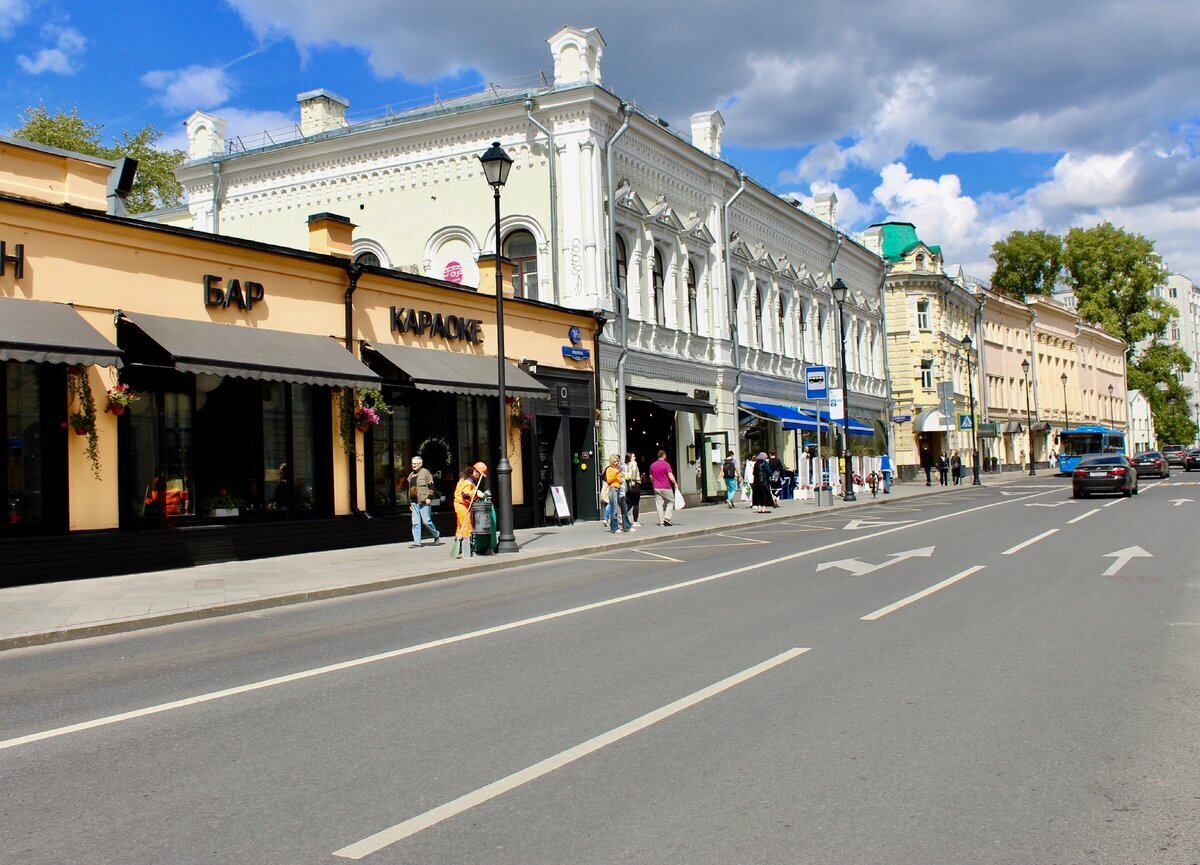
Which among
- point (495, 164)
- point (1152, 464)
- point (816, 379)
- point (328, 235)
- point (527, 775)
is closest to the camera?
point (527, 775)

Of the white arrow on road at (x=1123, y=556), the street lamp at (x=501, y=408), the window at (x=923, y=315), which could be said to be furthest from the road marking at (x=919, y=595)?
the window at (x=923, y=315)

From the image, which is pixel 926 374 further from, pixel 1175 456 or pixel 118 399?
pixel 118 399

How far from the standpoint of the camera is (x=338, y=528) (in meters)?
19.2

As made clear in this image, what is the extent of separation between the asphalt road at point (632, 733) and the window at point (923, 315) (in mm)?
52568

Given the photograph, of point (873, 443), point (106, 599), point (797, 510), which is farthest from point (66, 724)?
point (873, 443)

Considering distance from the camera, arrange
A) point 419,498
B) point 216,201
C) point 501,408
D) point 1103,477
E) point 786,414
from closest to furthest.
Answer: point 501,408
point 419,498
point 1103,477
point 216,201
point 786,414

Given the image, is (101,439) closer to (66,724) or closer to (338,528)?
(338,528)

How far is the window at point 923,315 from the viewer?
6188 cm

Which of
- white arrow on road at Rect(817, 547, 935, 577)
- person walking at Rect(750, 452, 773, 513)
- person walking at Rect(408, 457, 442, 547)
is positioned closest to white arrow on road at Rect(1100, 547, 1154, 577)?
white arrow on road at Rect(817, 547, 935, 577)

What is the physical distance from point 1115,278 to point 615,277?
7490cm

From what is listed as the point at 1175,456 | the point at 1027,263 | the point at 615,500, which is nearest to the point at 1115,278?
the point at 1027,263

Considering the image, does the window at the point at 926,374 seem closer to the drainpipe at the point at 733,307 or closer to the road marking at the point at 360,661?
the drainpipe at the point at 733,307

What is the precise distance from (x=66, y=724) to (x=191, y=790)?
1.97 metres

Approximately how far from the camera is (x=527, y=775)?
498 centimetres
